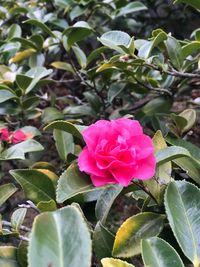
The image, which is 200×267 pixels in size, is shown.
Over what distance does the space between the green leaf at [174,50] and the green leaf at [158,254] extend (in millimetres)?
601

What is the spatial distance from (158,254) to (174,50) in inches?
24.7

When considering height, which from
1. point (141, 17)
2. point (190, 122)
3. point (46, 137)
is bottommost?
point (46, 137)

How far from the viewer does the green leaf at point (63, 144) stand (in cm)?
121

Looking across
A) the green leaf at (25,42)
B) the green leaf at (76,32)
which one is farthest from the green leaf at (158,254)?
the green leaf at (25,42)

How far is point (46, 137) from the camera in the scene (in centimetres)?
185

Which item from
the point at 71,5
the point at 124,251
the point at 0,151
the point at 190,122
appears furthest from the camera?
the point at 71,5

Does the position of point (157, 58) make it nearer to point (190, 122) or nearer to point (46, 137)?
point (190, 122)

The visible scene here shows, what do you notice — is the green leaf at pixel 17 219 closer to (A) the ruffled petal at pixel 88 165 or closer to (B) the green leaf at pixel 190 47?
(A) the ruffled petal at pixel 88 165

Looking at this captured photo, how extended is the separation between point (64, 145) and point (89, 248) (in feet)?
1.89

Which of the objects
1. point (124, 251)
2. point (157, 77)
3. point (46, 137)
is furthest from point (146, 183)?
point (46, 137)

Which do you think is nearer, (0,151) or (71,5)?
(0,151)

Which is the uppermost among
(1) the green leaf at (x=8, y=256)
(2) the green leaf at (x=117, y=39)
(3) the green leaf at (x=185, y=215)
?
(2) the green leaf at (x=117, y=39)

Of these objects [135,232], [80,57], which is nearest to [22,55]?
[80,57]

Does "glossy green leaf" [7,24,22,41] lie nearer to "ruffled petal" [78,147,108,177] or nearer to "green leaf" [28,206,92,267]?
"ruffled petal" [78,147,108,177]
